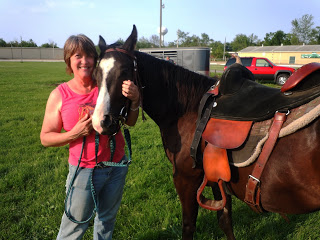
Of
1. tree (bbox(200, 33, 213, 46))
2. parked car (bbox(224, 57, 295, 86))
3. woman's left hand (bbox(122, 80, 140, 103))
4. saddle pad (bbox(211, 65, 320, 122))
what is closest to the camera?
saddle pad (bbox(211, 65, 320, 122))

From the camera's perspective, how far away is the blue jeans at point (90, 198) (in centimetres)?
173

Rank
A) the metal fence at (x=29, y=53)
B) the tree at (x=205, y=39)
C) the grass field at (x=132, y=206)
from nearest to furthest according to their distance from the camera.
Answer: the grass field at (x=132, y=206), the metal fence at (x=29, y=53), the tree at (x=205, y=39)

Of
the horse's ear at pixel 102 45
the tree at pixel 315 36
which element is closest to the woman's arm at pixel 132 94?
the horse's ear at pixel 102 45

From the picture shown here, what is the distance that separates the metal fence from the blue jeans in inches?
2200

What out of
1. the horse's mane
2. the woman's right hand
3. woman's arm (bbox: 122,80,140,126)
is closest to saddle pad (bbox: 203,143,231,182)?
the horse's mane

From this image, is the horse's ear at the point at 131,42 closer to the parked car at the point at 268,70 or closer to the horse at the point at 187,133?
the horse at the point at 187,133

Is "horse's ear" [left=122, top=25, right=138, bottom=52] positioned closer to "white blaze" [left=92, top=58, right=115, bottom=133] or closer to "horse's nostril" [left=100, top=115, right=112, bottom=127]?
"white blaze" [left=92, top=58, right=115, bottom=133]

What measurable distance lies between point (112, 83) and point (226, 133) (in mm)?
860

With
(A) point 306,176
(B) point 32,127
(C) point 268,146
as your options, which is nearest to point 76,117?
(C) point 268,146

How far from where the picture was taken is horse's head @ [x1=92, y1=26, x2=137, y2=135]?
151 cm

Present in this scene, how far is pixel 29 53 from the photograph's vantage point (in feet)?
179

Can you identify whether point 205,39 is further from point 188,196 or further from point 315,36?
point 188,196

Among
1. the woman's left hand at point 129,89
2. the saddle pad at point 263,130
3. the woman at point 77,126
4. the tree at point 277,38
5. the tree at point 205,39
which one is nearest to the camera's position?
the saddle pad at point 263,130

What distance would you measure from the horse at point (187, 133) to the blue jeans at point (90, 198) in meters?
0.43
